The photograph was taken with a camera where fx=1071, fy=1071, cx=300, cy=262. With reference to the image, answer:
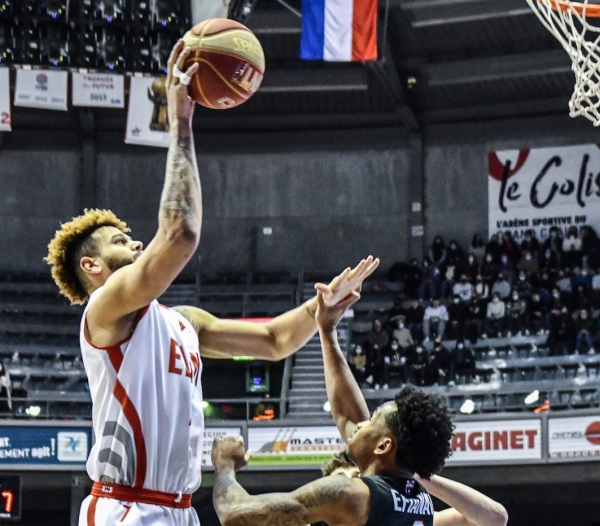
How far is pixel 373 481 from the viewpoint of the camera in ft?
12.1

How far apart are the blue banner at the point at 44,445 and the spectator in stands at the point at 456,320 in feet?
22.1

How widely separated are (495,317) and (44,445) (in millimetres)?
8188

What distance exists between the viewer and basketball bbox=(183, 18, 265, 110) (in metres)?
3.92

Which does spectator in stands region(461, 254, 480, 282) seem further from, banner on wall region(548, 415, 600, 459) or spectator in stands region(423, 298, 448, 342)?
banner on wall region(548, 415, 600, 459)

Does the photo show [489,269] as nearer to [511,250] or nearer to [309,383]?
[511,250]

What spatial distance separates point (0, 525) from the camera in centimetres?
1535

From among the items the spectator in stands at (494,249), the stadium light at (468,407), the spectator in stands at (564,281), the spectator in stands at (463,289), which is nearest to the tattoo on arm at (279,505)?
the stadium light at (468,407)

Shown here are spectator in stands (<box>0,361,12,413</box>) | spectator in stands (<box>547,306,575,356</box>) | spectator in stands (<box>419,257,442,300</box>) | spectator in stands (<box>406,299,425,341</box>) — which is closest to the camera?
spectator in stands (<box>0,361,12,413</box>)

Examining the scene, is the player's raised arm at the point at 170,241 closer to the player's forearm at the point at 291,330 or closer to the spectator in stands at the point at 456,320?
the player's forearm at the point at 291,330

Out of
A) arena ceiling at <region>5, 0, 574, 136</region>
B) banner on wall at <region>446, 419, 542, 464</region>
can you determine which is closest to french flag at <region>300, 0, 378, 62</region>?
arena ceiling at <region>5, 0, 574, 136</region>

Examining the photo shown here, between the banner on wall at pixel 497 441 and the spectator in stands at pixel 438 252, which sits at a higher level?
the spectator in stands at pixel 438 252

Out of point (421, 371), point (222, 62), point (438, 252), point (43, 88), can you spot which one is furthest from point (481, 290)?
point (222, 62)

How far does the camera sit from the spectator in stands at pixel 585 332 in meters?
17.9

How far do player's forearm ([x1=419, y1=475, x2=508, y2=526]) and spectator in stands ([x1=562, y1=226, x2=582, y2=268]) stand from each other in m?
16.5
